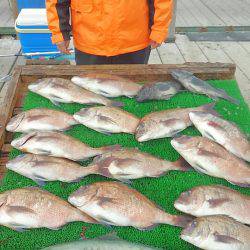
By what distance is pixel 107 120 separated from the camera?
2.57 metres

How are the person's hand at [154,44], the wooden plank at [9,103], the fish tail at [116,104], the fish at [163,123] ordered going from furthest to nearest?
the person's hand at [154,44]
the fish tail at [116,104]
the wooden plank at [9,103]
the fish at [163,123]

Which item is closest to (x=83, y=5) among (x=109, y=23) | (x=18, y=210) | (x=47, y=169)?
(x=109, y=23)

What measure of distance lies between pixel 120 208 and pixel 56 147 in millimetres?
704

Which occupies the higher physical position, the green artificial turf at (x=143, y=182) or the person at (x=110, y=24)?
the person at (x=110, y=24)

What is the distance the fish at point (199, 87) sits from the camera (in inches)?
116

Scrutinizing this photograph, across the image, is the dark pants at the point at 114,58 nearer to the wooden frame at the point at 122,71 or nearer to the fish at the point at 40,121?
the wooden frame at the point at 122,71

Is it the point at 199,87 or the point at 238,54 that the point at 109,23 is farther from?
the point at 238,54

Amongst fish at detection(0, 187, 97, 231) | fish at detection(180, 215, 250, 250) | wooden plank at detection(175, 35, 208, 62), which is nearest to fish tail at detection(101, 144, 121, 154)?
fish at detection(0, 187, 97, 231)

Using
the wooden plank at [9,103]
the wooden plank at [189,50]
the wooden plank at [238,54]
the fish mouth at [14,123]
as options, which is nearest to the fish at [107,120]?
the fish mouth at [14,123]

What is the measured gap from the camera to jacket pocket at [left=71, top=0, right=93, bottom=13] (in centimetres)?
298

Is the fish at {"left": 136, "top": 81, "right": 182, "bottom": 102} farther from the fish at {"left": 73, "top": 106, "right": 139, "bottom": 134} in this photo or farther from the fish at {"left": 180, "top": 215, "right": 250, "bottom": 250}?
the fish at {"left": 180, "top": 215, "right": 250, "bottom": 250}

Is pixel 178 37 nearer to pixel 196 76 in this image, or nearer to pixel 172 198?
pixel 196 76

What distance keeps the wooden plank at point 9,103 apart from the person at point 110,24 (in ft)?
1.79

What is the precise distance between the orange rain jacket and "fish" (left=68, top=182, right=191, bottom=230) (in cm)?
164
